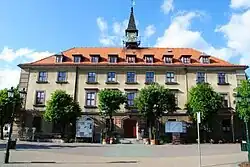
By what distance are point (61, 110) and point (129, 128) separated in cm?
907

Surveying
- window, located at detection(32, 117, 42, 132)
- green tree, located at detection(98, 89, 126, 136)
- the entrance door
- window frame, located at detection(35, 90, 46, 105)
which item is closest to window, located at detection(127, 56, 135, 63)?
green tree, located at detection(98, 89, 126, 136)

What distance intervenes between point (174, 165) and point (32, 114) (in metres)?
26.3

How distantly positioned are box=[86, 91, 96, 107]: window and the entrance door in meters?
4.88

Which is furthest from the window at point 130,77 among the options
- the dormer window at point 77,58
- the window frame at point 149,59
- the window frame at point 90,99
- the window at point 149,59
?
the dormer window at point 77,58

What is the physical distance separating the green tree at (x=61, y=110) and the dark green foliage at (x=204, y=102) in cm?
1402

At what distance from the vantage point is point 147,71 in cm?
3662

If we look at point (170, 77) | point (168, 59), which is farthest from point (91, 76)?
point (168, 59)

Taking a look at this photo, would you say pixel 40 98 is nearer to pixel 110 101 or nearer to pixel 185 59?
pixel 110 101

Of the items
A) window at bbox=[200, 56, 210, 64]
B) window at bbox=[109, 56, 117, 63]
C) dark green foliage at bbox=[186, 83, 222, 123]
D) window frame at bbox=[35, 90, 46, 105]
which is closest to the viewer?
dark green foliage at bbox=[186, 83, 222, 123]

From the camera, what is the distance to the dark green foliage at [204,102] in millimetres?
31281

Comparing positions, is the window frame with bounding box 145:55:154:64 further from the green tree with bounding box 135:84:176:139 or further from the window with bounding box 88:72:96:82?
the window with bounding box 88:72:96:82

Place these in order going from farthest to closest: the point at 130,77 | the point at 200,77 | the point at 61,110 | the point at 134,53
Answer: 1. the point at 134,53
2. the point at 130,77
3. the point at 200,77
4. the point at 61,110

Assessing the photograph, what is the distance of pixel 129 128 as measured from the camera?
34.9 metres

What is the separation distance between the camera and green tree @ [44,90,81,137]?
3159cm
